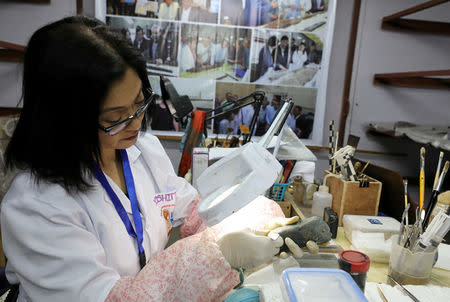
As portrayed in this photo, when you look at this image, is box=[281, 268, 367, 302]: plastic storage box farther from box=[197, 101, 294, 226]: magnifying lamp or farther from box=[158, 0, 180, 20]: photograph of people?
box=[158, 0, 180, 20]: photograph of people

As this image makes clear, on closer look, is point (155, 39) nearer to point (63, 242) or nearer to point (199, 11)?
point (199, 11)

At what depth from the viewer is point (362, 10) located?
99.9 inches

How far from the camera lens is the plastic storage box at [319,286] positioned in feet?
1.91

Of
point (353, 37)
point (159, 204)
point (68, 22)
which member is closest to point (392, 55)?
point (353, 37)

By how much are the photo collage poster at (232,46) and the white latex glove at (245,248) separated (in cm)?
173

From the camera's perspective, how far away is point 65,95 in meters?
0.76

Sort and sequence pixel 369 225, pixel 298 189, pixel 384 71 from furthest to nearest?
pixel 384 71 < pixel 298 189 < pixel 369 225

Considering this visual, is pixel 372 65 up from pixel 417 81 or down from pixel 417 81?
up

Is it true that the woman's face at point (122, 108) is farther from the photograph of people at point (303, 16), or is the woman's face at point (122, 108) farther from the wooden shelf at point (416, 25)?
the wooden shelf at point (416, 25)

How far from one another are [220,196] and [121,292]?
0.35 meters

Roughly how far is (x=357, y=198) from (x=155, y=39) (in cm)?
203

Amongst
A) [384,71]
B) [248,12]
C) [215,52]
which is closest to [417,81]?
[384,71]

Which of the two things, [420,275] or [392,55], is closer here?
[420,275]

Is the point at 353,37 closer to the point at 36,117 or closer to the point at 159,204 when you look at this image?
the point at 159,204
